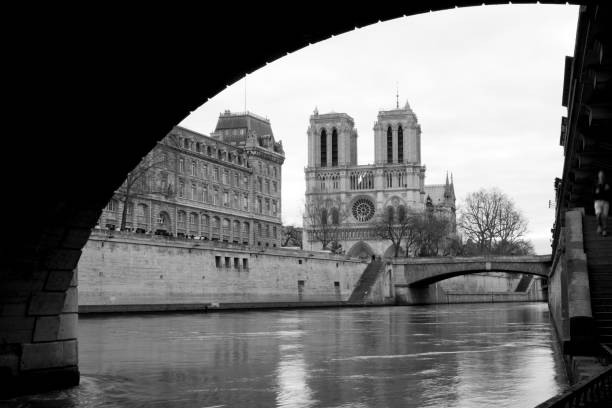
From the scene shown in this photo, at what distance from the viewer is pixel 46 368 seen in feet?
51.0

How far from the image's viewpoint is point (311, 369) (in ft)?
69.5

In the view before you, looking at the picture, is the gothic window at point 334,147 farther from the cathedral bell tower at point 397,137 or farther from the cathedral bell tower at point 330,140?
the cathedral bell tower at point 397,137

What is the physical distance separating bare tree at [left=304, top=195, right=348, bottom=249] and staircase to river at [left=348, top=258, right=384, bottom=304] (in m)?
24.4

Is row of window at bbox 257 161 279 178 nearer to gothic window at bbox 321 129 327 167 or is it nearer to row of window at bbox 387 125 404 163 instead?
row of window at bbox 387 125 404 163

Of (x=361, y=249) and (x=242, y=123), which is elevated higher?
(x=242, y=123)

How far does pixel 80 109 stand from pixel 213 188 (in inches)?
3306

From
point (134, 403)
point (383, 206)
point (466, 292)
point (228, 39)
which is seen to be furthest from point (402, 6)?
point (383, 206)

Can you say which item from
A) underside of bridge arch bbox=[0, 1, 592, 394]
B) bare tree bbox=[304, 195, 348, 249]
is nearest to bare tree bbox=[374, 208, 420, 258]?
bare tree bbox=[304, 195, 348, 249]

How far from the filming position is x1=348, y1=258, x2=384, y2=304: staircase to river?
279 feet

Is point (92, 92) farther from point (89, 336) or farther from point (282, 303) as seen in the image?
point (282, 303)

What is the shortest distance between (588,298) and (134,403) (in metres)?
9.22

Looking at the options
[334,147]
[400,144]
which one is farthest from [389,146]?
[334,147]

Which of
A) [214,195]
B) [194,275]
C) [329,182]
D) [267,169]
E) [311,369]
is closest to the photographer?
[311,369]

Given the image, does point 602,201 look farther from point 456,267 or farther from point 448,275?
point 448,275
